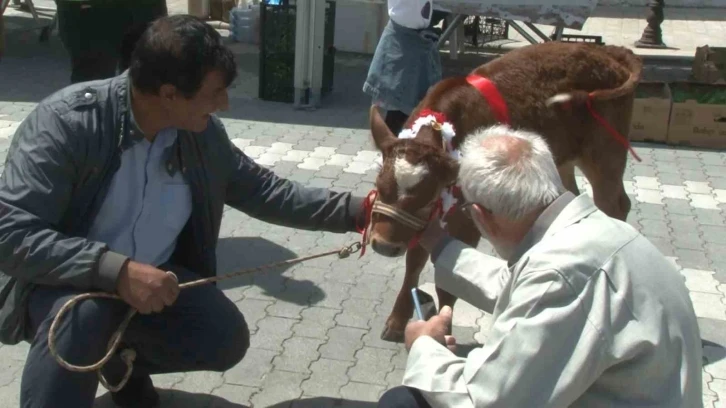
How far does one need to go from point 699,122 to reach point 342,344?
5099 millimetres

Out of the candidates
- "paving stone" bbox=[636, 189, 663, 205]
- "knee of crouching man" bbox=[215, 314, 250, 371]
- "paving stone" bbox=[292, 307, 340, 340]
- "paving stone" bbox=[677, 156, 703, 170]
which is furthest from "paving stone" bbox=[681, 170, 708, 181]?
"knee of crouching man" bbox=[215, 314, 250, 371]

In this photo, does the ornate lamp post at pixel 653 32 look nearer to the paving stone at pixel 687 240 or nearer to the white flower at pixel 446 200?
the paving stone at pixel 687 240

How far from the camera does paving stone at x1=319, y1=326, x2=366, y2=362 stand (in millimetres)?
4281

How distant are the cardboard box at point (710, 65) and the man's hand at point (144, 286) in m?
8.32

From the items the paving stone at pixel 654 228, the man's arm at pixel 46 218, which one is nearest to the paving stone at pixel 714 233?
the paving stone at pixel 654 228

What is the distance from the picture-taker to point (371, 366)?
4.19 meters

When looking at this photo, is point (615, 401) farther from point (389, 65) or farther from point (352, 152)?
point (352, 152)

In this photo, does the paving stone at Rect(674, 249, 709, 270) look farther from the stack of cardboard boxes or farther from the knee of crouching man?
the knee of crouching man

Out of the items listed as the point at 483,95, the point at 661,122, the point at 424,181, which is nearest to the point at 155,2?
the point at 483,95

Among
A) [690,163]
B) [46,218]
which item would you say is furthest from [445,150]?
[690,163]

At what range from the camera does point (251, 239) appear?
18.7 feet

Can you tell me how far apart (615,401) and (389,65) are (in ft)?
15.2

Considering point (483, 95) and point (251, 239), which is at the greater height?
point (483, 95)

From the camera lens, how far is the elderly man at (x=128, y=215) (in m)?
2.86
